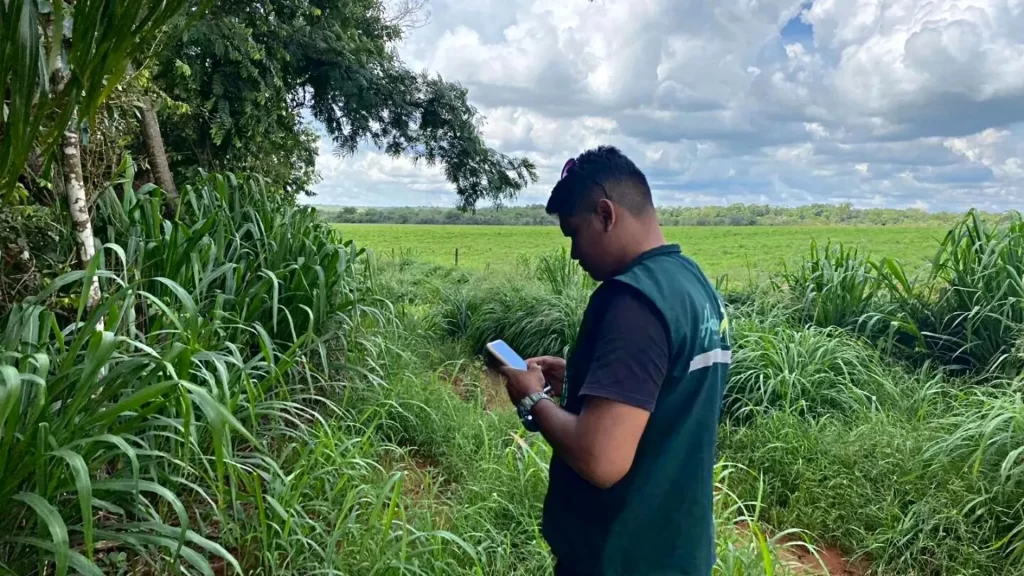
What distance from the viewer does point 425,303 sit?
21.4ft

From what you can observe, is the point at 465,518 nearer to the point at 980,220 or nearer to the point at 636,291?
the point at 636,291

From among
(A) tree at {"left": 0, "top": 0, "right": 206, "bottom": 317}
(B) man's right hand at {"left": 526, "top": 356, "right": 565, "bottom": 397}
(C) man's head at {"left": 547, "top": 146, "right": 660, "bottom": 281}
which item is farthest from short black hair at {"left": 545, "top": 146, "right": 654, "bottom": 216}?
(A) tree at {"left": 0, "top": 0, "right": 206, "bottom": 317}

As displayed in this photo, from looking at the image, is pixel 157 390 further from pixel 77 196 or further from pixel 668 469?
pixel 77 196

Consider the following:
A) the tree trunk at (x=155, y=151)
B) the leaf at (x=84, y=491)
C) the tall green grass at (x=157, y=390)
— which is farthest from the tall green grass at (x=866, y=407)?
the tree trunk at (x=155, y=151)

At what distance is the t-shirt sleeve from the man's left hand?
0.24 m

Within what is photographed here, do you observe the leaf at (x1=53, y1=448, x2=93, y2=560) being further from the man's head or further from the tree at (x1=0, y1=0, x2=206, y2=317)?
the man's head

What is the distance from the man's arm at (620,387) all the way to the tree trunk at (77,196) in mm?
Answer: 1977

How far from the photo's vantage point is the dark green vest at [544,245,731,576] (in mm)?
1209

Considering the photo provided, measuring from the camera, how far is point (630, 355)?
111 centimetres

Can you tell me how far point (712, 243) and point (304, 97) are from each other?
454 inches

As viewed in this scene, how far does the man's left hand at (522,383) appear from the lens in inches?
53.2

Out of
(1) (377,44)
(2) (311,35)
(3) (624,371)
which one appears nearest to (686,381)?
(3) (624,371)

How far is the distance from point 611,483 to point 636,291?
1.08ft

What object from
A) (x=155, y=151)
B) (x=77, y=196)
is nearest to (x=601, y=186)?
(x=77, y=196)
